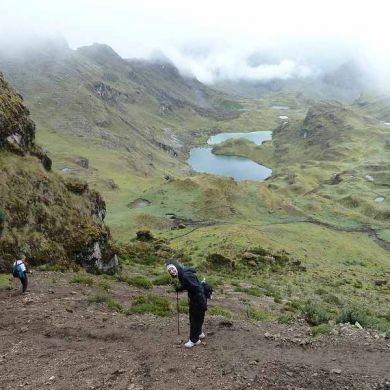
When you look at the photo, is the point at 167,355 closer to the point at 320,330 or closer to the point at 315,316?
the point at 320,330

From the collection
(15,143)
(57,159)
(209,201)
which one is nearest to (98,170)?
(57,159)

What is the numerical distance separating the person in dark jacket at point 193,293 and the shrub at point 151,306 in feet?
18.1

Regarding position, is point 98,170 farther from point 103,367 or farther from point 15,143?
point 103,367

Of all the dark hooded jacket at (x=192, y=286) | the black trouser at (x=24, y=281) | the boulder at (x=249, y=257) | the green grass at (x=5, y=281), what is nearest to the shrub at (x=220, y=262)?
the boulder at (x=249, y=257)

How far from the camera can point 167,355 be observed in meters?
16.2

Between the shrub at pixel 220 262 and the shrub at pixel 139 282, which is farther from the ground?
the shrub at pixel 220 262

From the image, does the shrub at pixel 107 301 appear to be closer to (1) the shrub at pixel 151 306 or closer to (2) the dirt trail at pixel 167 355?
(1) the shrub at pixel 151 306

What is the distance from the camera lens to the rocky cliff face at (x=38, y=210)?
29.2 metres

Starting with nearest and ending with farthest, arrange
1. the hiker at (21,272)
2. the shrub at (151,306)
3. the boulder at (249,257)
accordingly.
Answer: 1. the shrub at (151,306)
2. the hiker at (21,272)
3. the boulder at (249,257)

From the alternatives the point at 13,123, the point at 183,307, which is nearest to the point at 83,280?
the point at 183,307

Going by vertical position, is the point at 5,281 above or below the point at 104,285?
above

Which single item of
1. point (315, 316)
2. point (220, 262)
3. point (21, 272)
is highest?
point (220, 262)

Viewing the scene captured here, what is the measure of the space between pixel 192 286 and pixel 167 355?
8.48 feet

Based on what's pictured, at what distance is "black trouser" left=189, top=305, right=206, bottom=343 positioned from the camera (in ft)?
53.7
